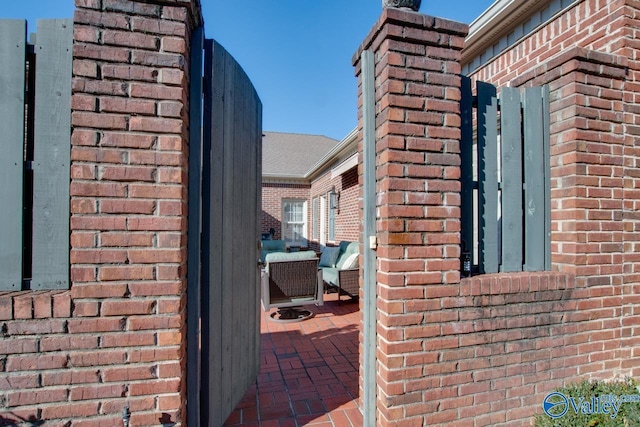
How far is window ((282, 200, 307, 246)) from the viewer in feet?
42.7

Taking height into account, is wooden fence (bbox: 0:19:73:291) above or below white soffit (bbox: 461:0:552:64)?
below

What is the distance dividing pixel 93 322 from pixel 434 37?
2408mm

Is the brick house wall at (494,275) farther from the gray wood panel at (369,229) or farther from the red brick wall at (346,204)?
the red brick wall at (346,204)

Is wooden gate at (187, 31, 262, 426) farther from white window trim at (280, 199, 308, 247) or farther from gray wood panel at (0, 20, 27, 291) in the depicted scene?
white window trim at (280, 199, 308, 247)

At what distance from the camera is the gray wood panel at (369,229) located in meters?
1.93

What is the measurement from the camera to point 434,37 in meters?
1.85

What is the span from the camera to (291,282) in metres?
4.39

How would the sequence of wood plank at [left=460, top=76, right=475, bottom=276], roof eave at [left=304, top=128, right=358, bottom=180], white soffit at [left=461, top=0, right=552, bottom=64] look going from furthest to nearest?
roof eave at [left=304, top=128, right=358, bottom=180] < white soffit at [left=461, top=0, right=552, bottom=64] < wood plank at [left=460, top=76, right=475, bottom=276]

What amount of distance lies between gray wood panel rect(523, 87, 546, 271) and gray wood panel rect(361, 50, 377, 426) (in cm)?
118

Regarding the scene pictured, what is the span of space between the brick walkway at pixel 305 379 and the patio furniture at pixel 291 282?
32cm

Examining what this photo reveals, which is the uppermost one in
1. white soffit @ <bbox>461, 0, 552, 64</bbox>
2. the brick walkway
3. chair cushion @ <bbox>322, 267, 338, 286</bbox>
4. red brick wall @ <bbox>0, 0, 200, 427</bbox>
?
white soffit @ <bbox>461, 0, 552, 64</bbox>

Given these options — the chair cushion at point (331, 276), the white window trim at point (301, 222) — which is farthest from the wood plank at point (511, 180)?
the white window trim at point (301, 222)

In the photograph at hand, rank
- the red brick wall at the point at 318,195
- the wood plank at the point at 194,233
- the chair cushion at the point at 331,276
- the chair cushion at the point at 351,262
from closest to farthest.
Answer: the wood plank at the point at 194,233 < the chair cushion at the point at 351,262 < the chair cushion at the point at 331,276 < the red brick wall at the point at 318,195
